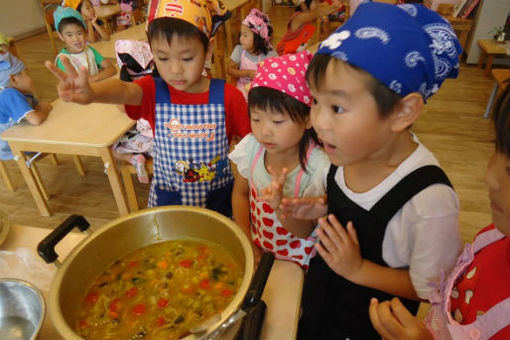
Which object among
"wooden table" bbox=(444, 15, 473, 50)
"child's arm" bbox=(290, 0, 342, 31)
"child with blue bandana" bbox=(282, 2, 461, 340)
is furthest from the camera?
"wooden table" bbox=(444, 15, 473, 50)

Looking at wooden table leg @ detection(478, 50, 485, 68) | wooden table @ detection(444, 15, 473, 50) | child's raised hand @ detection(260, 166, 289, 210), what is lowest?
wooden table leg @ detection(478, 50, 485, 68)

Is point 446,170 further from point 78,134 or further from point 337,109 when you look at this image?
point 78,134

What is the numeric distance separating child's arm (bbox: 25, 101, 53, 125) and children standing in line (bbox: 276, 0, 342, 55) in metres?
1.77

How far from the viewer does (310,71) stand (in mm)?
806

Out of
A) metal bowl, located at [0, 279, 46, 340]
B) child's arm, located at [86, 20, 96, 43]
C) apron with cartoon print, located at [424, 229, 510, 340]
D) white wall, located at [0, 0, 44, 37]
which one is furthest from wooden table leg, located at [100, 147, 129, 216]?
white wall, located at [0, 0, 44, 37]

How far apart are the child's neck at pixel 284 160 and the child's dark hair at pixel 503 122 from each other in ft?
2.06

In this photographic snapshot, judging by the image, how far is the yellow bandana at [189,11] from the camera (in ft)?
3.71

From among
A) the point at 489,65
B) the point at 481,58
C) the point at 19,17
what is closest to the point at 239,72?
the point at 489,65

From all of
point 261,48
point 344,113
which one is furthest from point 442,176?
point 261,48

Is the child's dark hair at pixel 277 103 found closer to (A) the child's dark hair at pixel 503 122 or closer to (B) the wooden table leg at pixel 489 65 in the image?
(A) the child's dark hair at pixel 503 122

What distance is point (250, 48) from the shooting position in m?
2.96

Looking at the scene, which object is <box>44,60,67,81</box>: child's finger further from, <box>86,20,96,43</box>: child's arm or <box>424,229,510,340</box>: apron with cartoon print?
<box>86,20,96,43</box>: child's arm

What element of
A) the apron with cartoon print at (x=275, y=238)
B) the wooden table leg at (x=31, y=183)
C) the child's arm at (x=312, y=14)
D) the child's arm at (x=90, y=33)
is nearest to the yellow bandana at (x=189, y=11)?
the apron with cartoon print at (x=275, y=238)

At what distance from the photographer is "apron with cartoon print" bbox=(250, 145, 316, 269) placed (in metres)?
1.27
